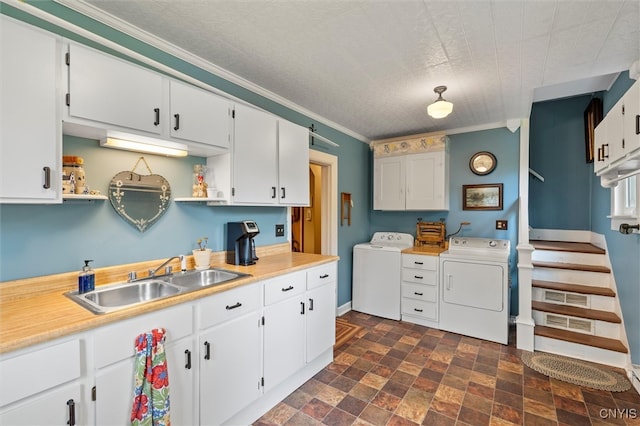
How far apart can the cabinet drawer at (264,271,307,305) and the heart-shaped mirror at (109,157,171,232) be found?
90cm

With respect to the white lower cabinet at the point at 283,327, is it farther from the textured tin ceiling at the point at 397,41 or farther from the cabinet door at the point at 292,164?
the textured tin ceiling at the point at 397,41

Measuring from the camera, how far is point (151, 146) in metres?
1.85

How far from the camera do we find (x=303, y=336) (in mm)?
2361

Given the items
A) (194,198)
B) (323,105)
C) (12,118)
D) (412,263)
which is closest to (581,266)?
(412,263)

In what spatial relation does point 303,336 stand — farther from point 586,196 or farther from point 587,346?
point 586,196

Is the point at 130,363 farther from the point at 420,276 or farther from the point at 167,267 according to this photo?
the point at 420,276

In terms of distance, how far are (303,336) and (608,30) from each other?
2.93 m

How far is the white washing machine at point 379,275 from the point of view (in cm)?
373

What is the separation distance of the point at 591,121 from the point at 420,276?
2963 mm

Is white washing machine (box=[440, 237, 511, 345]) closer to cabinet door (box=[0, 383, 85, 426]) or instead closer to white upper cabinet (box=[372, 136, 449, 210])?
white upper cabinet (box=[372, 136, 449, 210])

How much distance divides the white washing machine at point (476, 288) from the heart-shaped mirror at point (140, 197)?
9.73ft

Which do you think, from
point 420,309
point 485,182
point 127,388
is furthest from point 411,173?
point 127,388

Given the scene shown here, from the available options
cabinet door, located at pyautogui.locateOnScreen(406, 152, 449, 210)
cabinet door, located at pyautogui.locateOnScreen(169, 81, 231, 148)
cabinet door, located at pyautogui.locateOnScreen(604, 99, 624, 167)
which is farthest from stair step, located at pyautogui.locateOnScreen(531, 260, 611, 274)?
cabinet door, located at pyautogui.locateOnScreen(169, 81, 231, 148)

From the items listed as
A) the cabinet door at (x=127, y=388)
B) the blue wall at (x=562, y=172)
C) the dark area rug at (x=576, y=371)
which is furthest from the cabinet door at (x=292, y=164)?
the blue wall at (x=562, y=172)
